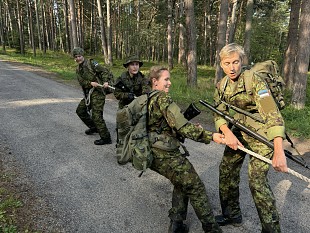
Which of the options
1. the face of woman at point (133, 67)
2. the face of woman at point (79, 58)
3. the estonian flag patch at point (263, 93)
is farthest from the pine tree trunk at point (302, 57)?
the estonian flag patch at point (263, 93)

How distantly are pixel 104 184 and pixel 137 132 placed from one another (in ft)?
6.01

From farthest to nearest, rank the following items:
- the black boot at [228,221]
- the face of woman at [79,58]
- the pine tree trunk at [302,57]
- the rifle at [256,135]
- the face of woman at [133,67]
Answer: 1. the pine tree trunk at [302,57]
2. the face of woman at [79,58]
3. the face of woman at [133,67]
4. the black boot at [228,221]
5. the rifle at [256,135]

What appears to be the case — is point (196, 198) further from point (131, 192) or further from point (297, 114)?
point (297, 114)

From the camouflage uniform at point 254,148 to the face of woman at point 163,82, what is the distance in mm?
721

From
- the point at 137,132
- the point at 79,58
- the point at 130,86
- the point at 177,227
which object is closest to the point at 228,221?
the point at 177,227

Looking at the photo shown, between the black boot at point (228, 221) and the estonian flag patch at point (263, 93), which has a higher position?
the estonian flag patch at point (263, 93)

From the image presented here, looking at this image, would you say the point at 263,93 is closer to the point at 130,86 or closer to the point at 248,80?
the point at 248,80

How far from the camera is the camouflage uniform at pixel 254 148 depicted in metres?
2.60

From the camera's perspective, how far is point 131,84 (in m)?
5.48

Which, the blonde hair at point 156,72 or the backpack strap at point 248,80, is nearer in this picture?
the backpack strap at point 248,80

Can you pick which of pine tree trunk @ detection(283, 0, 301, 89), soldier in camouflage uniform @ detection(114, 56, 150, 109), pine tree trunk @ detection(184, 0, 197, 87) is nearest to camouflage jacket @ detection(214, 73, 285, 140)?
soldier in camouflage uniform @ detection(114, 56, 150, 109)

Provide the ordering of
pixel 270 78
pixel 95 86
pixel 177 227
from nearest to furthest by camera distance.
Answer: pixel 270 78 → pixel 177 227 → pixel 95 86

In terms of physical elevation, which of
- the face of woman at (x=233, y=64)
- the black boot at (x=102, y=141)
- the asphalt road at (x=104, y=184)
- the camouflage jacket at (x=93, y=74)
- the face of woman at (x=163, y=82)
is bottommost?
the asphalt road at (x=104, y=184)

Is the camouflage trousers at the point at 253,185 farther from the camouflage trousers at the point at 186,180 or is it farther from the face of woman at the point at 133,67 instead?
the face of woman at the point at 133,67
